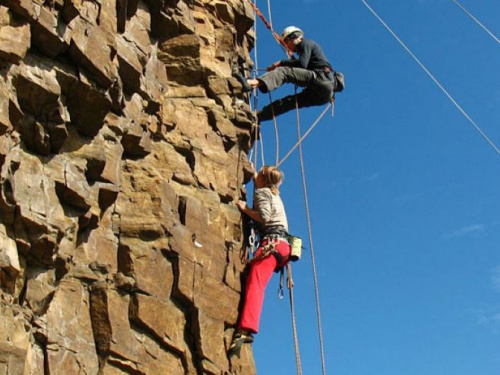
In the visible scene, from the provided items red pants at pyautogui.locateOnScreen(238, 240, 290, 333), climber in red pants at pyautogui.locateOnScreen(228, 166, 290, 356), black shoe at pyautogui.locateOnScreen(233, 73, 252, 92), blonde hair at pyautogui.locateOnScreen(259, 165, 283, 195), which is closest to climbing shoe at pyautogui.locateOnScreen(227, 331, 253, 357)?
climber in red pants at pyautogui.locateOnScreen(228, 166, 290, 356)

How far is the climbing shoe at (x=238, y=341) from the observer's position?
1252cm

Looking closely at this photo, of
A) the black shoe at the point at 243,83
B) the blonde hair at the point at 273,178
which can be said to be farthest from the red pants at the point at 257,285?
the black shoe at the point at 243,83

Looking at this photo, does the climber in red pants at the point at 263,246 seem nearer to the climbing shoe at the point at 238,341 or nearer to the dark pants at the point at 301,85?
the climbing shoe at the point at 238,341

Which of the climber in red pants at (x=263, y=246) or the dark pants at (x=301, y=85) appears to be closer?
the climber in red pants at (x=263, y=246)

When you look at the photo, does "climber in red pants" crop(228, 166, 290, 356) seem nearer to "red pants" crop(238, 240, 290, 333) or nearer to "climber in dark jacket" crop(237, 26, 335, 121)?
"red pants" crop(238, 240, 290, 333)

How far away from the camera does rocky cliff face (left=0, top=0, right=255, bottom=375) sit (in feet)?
32.9

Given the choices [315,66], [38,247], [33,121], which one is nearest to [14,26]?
[33,121]

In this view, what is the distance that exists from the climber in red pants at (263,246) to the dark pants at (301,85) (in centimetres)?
185

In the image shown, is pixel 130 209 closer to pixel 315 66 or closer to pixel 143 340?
pixel 143 340

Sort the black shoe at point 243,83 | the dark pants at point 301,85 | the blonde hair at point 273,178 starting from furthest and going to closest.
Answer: the dark pants at point 301,85
the black shoe at point 243,83
the blonde hair at point 273,178

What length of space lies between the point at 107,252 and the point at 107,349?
1.27 m

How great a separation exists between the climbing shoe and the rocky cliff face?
0.37 feet

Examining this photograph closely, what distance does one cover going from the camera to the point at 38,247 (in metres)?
10.1

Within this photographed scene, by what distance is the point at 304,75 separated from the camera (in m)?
16.4
